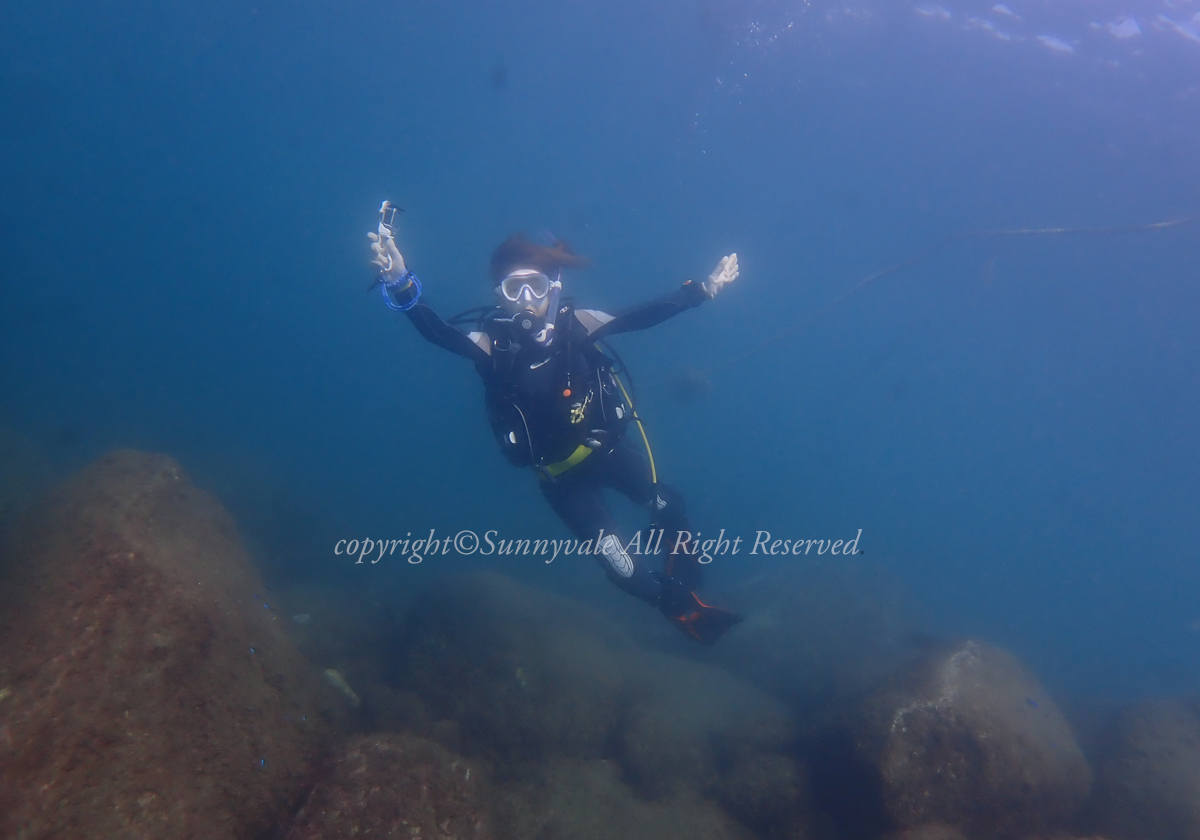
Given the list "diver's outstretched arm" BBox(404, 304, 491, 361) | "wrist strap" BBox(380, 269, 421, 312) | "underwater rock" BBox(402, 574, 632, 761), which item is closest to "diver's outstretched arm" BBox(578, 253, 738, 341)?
"diver's outstretched arm" BBox(404, 304, 491, 361)

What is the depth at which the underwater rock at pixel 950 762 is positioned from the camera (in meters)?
4.87

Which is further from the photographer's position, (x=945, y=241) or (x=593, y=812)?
Answer: (x=945, y=241)

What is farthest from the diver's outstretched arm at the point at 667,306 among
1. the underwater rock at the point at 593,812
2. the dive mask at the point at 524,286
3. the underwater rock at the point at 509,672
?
the underwater rock at the point at 593,812

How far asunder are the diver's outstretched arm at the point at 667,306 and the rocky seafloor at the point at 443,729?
4.27m

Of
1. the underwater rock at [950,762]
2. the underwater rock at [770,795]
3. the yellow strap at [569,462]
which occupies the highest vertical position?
the yellow strap at [569,462]

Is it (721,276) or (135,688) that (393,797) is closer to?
(135,688)

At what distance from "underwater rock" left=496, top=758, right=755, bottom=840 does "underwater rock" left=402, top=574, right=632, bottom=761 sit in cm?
49

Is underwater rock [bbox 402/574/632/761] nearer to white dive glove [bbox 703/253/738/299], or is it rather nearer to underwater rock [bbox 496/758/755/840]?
underwater rock [bbox 496/758/755/840]

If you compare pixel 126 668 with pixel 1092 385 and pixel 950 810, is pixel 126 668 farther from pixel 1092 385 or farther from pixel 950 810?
pixel 1092 385

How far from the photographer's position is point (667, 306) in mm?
5961

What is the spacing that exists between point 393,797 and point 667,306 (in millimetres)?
5090

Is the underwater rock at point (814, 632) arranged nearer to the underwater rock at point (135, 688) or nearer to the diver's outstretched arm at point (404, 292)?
the underwater rock at point (135, 688)

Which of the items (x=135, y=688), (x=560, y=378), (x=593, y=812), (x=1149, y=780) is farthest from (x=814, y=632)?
(x=135, y=688)

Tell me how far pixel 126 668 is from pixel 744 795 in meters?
5.60
